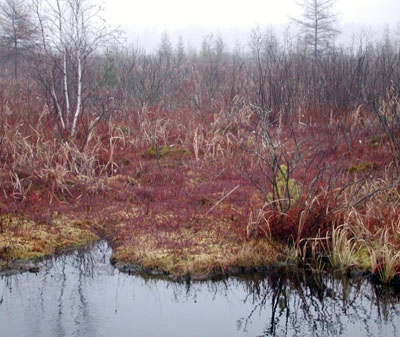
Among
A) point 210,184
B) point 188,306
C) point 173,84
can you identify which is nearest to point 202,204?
point 210,184

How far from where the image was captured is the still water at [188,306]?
4512mm

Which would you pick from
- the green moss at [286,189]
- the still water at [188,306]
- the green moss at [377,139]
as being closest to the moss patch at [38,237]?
the still water at [188,306]

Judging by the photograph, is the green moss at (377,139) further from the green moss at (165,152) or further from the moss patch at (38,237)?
the moss patch at (38,237)

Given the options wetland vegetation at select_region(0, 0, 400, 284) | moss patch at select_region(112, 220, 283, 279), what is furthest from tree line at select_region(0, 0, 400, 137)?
moss patch at select_region(112, 220, 283, 279)

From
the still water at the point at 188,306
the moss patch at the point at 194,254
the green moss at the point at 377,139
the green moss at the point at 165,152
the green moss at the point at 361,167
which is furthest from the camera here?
the green moss at the point at 165,152

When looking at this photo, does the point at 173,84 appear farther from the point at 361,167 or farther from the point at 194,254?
the point at 194,254

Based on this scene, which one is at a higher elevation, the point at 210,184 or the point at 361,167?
the point at 361,167

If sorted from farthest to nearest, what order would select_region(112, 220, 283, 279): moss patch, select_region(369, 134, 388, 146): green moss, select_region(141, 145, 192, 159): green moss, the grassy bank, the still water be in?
select_region(141, 145, 192, 159): green moss < select_region(369, 134, 388, 146): green moss < the grassy bank < select_region(112, 220, 283, 279): moss patch < the still water

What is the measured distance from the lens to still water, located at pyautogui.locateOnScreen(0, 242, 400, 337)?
451 centimetres

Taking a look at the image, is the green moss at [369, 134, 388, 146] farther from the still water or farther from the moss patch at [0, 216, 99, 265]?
the moss patch at [0, 216, 99, 265]

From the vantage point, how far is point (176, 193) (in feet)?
26.1

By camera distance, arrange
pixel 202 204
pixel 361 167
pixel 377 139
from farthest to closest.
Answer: pixel 377 139 → pixel 361 167 → pixel 202 204

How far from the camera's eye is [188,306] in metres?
4.93

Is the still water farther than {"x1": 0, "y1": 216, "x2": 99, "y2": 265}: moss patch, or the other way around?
{"x1": 0, "y1": 216, "x2": 99, "y2": 265}: moss patch
